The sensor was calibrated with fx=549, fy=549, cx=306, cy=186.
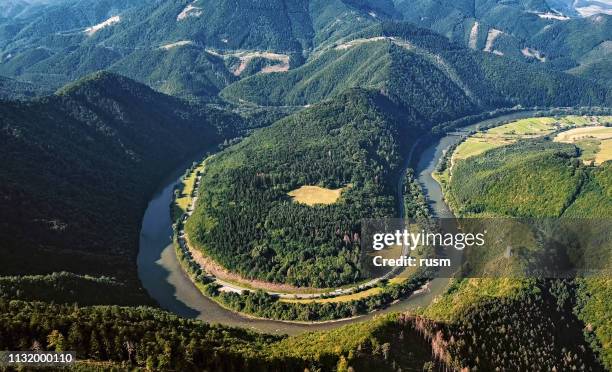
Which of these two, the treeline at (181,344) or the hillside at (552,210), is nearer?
the treeline at (181,344)

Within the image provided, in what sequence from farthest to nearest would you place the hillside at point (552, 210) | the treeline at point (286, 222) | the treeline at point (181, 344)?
the treeline at point (286, 222)
the hillside at point (552, 210)
the treeline at point (181, 344)

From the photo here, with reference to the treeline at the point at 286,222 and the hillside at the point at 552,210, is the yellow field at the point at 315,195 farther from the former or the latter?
the hillside at the point at 552,210

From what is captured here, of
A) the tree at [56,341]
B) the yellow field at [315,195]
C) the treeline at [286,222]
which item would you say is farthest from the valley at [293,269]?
the yellow field at [315,195]

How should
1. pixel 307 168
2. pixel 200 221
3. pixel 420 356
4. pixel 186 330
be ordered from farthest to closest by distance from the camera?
pixel 307 168
pixel 200 221
pixel 186 330
pixel 420 356

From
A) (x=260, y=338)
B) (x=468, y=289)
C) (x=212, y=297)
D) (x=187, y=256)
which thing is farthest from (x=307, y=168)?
(x=260, y=338)

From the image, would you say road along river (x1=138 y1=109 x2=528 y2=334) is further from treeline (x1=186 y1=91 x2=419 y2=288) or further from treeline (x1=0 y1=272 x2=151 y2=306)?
treeline (x1=0 y1=272 x2=151 y2=306)

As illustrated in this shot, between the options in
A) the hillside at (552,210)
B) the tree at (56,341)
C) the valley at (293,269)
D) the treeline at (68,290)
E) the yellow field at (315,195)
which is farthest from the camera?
the yellow field at (315,195)

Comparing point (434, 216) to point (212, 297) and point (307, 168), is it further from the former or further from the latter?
point (212, 297)

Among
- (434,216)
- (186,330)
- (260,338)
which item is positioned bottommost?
(434,216)
